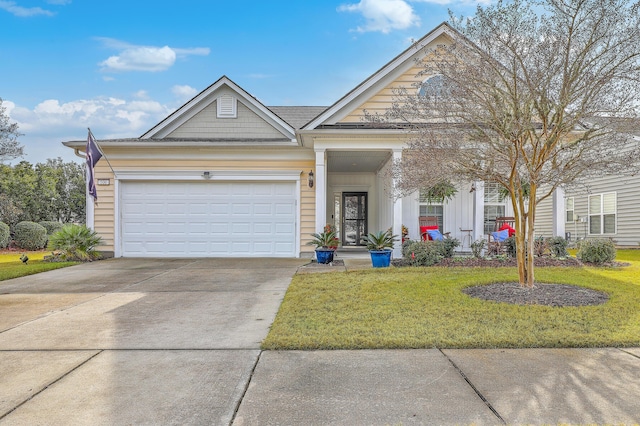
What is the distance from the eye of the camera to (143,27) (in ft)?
43.8

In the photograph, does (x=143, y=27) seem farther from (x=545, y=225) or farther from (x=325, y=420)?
(x=545, y=225)

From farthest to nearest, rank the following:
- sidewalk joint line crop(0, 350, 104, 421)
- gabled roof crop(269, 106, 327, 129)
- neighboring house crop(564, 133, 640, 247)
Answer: gabled roof crop(269, 106, 327, 129) → neighboring house crop(564, 133, 640, 247) → sidewalk joint line crop(0, 350, 104, 421)

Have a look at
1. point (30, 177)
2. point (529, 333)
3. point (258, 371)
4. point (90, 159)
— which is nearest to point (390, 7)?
point (90, 159)

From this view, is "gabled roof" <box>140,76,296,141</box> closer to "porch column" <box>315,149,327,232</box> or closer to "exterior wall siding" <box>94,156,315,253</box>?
"exterior wall siding" <box>94,156,315,253</box>

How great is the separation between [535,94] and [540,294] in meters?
Result: 2.86

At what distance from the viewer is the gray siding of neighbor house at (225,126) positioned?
12586 millimetres

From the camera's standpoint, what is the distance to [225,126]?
12656mm

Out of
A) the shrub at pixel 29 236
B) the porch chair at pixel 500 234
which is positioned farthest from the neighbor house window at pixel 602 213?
the shrub at pixel 29 236

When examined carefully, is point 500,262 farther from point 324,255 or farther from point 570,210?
point 570,210

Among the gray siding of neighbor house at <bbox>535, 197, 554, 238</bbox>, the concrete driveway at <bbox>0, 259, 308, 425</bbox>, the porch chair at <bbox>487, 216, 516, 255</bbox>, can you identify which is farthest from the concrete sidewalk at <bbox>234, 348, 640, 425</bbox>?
the gray siding of neighbor house at <bbox>535, 197, 554, 238</bbox>

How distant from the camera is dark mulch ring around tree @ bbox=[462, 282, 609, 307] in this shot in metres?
5.43

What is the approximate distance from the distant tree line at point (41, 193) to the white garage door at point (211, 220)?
8.68 meters

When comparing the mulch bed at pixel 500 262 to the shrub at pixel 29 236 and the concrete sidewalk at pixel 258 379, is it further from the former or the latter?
the shrub at pixel 29 236

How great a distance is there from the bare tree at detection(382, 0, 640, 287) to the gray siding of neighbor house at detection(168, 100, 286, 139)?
720 centimetres
